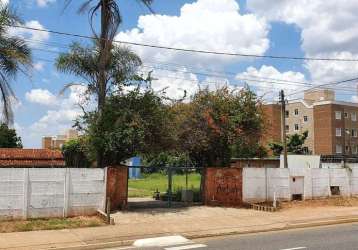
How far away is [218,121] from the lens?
84.9 feet

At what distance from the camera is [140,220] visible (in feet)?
61.3

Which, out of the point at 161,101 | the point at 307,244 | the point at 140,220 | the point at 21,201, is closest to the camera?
the point at 307,244

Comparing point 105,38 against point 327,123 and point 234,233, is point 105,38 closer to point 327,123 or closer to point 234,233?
point 234,233

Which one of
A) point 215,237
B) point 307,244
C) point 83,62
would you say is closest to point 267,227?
point 215,237

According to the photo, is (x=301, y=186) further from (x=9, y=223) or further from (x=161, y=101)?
(x=9, y=223)

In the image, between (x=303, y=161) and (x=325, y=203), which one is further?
(x=303, y=161)

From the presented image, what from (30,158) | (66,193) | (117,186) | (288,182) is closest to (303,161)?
(288,182)

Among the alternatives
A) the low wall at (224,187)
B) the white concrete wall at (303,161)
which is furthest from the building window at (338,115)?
the low wall at (224,187)

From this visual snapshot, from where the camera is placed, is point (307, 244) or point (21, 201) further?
point (21, 201)

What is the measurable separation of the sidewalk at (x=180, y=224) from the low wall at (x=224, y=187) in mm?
1086

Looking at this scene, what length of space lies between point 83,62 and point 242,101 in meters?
8.30

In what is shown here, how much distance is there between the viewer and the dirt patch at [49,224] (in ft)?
53.5

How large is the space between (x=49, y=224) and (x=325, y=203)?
13696mm

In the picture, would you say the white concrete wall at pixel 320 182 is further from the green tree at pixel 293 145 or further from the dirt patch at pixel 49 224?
the green tree at pixel 293 145
